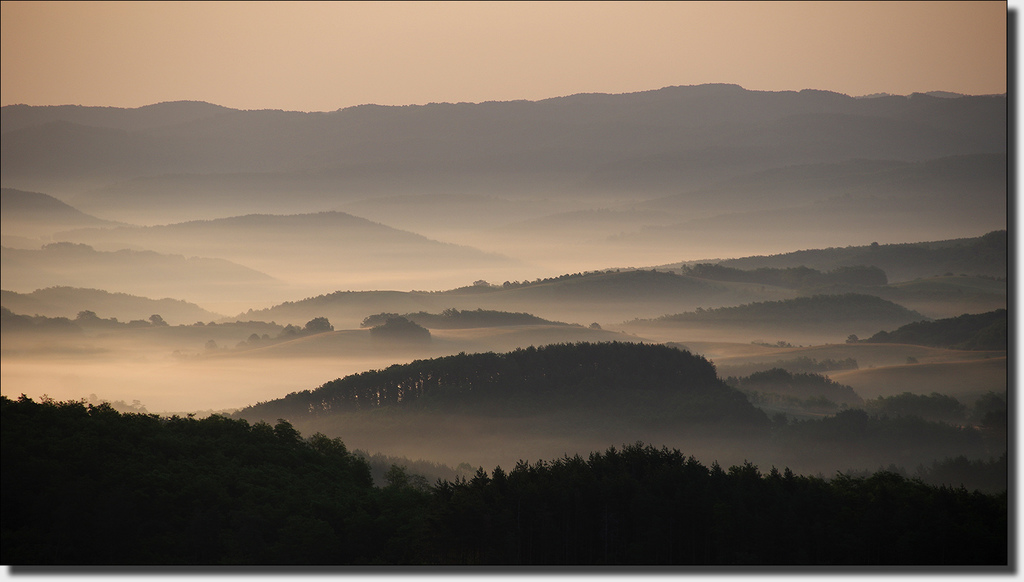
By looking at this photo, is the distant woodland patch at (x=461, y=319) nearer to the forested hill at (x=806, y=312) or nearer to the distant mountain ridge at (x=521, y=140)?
the forested hill at (x=806, y=312)

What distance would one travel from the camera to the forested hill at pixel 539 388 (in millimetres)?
31672

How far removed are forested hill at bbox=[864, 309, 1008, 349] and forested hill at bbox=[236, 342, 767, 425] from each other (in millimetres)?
7704

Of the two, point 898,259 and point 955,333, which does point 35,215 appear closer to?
point 898,259

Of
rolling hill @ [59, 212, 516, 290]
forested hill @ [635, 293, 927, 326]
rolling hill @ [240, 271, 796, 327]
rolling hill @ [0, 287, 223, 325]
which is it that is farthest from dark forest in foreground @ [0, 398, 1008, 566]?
rolling hill @ [59, 212, 516, 290]

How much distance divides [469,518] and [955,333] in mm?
30552

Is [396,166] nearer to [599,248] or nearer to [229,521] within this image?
[599,248]

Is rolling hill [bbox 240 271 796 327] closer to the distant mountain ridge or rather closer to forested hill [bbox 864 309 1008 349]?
the distant mountain ridge

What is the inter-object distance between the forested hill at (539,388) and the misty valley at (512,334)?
0.64 feet

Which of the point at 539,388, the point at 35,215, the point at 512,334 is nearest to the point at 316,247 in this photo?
the point at 35,215

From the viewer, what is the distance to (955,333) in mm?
34344

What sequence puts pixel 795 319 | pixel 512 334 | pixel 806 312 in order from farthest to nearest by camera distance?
pixel 806 312 → pixel 795 319 → pixel 512 334

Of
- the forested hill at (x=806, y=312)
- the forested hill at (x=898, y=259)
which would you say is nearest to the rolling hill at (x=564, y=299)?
the forested hill at (x=806, y=312)

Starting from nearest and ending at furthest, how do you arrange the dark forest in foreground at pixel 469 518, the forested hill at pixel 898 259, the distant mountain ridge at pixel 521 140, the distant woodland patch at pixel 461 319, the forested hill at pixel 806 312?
the dark forest in foreground at pixel 469 518
the distant mountain ridge at pixel 521 140
the forested hill at pixel 898 259
the forested hill at pixel 806 312
the distant woodland patch at pixel 461 319

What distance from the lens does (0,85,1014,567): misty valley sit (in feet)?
33.0
